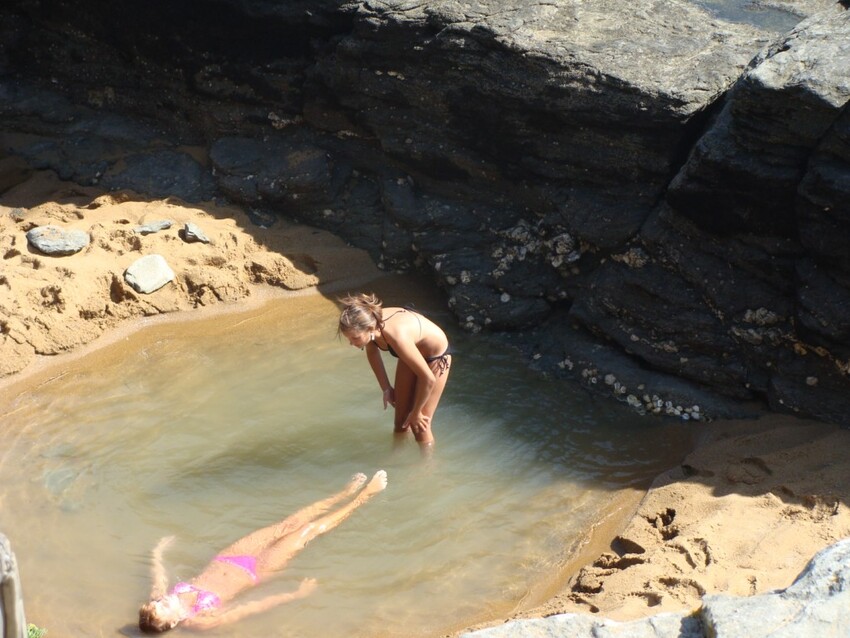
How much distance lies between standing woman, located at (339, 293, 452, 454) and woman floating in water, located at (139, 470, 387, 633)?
1.83ft

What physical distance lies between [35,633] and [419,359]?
2.27 metres

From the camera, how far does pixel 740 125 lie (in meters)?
5.39

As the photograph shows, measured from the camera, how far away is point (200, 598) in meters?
4.33

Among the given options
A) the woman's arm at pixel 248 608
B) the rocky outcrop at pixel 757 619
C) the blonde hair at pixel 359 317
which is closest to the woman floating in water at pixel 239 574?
the woman's arm at pixel 248 608

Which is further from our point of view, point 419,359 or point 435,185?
point 435,185

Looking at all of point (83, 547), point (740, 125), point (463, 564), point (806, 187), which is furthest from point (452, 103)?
point (83, 547)

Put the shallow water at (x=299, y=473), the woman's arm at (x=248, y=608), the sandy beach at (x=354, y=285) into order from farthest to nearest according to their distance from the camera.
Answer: the shallow water at (x=299, y=473) < the sandy beach at (x=354, y=285) < the woman's arm at (x=248, y=608)

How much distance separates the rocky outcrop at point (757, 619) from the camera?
114 inches

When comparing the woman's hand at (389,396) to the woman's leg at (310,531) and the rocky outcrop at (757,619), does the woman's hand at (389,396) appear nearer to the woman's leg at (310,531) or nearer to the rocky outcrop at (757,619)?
the woman's leg at (310,531)

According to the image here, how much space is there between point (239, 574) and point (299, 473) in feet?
3.06

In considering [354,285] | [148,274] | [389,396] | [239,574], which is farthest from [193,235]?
[239,574]

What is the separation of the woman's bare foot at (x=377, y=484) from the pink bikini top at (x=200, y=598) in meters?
1.07

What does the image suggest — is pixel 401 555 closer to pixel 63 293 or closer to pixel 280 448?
pixel 280 448

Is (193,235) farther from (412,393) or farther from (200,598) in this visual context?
(200,598)
